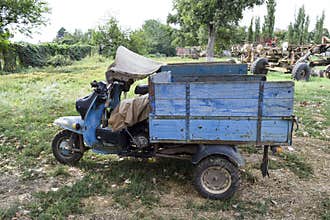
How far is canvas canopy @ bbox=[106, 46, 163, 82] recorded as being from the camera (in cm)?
385

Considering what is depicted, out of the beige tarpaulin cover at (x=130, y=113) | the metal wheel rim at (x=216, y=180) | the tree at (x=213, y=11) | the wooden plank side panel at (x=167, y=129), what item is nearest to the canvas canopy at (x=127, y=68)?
the beige tarpaulin cover at (x=130, y=113)

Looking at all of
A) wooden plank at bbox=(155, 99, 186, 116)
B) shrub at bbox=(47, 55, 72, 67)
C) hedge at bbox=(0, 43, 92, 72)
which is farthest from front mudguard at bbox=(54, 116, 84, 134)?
shrub at bbox=(47, 55, 72, 67)

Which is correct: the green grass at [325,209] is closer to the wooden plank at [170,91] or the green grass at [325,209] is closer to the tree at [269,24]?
the wooden plank at [170,91]

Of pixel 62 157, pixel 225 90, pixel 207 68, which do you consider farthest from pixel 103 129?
pixel 207 68

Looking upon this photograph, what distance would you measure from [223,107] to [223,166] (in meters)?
0.70

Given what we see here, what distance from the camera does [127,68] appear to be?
3959 millimetres

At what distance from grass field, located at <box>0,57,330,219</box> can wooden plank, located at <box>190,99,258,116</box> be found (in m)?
1.03

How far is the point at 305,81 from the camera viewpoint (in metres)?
13.5

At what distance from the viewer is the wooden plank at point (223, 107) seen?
3293 millimetres

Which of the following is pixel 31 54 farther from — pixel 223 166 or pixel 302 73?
pixel 223 166

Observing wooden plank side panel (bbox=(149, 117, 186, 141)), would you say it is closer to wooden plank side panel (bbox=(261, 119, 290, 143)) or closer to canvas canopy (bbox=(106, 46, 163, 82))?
canvas canopy (bbox=(106, 46, 163, 82))

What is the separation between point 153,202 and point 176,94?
1266 mm

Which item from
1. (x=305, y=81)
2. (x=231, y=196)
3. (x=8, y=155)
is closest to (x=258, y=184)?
(x=231, y=196)

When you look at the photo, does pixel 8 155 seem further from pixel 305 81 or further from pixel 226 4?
pixel 226 4
